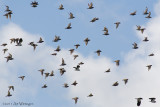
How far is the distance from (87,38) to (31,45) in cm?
1113

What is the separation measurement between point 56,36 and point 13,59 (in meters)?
9.19

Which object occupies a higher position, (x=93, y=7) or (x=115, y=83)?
(x=93, y=7)

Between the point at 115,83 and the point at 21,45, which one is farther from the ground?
the point at 21,45

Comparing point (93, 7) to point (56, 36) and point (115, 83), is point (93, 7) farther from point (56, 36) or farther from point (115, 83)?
point (115, 83)

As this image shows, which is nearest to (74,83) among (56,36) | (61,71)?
(61,71)

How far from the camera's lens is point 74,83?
94625 millimetres

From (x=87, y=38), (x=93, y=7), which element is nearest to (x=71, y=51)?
(x=87, y=38)

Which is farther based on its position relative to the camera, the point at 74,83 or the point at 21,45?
the point at 74,83

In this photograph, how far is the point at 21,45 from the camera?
3430 inches

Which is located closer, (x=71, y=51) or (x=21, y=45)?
(x=21, y=45)

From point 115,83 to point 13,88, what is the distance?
1955 centimetres

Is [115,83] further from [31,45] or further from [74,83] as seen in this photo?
[31,45]

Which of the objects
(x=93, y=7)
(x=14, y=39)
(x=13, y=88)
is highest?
(x=93, y=7)

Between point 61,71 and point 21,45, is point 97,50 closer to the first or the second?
point 61,71
